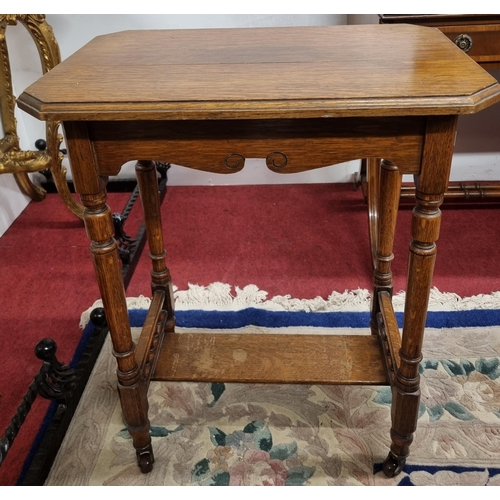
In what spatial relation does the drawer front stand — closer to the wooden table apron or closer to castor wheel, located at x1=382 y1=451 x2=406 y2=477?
the wooden table apron

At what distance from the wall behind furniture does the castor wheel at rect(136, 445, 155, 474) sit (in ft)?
3.57

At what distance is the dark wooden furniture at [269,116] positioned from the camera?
0.67m

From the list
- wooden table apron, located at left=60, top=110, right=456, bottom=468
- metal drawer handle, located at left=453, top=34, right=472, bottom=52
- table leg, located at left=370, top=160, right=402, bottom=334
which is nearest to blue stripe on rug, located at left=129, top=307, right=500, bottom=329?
table leg, located at left=370, top=160, right=402, bottom=334

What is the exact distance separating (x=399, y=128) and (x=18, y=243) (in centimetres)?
138

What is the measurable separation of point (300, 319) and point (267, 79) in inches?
29.0

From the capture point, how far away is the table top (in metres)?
0.66

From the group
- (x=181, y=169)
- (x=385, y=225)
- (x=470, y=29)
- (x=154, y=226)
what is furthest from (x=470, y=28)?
(x=181, y=169)

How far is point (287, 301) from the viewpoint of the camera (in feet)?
4.64

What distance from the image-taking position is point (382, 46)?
0.87 metres

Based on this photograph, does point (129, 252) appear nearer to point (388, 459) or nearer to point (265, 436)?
point (265, 436)

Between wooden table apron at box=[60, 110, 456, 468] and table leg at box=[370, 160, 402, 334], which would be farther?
table leg at box=[370, 160, 402, 334]

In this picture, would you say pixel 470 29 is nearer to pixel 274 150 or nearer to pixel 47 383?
pixel 274 150

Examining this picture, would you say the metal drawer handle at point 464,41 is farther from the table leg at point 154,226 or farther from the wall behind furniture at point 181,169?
the table leg at point 154,226

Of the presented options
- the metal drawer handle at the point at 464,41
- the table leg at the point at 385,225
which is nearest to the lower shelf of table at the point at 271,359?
the table leg at the point at 385,225
